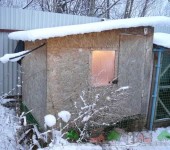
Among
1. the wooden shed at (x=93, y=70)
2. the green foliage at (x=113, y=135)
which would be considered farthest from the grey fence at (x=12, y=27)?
the green foliage at (x=113, y=135)

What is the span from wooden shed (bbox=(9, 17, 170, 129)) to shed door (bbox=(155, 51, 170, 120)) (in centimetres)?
39

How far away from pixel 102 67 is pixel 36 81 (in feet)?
5.72

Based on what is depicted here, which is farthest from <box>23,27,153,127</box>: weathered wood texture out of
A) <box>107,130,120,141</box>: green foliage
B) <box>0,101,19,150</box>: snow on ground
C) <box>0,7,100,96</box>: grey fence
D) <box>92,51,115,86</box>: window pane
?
<box>0,7,100,96</box>: grey fence

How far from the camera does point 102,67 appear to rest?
6.07 meters

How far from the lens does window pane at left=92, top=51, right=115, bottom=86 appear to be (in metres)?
5.95

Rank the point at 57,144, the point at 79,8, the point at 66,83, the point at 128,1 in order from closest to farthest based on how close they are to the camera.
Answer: the point at 57,144 → the point at 66,83 → the point at 79,8 → the point at 128,1

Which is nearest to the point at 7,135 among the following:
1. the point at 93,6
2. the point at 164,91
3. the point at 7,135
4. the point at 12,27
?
the point at 7,135

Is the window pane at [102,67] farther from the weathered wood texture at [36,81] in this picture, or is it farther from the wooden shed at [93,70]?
the weathered wood texture at [36,81]

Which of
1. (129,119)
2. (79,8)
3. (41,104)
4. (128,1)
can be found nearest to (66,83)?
(41,104)

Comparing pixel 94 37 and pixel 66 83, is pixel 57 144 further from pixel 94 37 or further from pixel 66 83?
pixel 94 37

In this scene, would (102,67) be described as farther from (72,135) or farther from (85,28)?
(72,135)

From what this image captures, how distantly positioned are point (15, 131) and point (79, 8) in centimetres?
1303

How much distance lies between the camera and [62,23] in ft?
29.7

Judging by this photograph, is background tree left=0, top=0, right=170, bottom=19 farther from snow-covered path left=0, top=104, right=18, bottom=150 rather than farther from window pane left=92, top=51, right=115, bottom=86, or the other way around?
snow-covered path left=0, top=104, right=18, bottom=150
